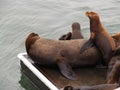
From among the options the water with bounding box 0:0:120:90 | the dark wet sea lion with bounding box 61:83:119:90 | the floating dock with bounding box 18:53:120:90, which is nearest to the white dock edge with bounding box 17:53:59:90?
the floating dock with bounding box 18:53:120:90

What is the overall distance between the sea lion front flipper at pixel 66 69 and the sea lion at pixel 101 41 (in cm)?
37

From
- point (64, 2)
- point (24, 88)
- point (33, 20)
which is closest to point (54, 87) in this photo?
point (24, 88)

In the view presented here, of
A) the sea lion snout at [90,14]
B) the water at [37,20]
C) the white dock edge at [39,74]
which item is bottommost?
the water at [37,20]

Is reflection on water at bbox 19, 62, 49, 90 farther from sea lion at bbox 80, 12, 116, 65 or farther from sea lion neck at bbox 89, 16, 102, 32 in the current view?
sea lion neck at bbox 89, 16, 102, 32

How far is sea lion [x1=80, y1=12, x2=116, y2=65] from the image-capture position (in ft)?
20.6

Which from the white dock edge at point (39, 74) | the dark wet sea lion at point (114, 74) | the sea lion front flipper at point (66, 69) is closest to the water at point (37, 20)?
the white dock edge at point (39, 74)

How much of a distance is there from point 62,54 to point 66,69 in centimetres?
30

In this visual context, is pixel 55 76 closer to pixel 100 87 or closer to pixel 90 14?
pixel 100 87

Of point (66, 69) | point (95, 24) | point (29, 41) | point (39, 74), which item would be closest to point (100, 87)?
point (66, 69)

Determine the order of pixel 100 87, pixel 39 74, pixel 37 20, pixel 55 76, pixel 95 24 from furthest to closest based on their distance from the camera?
pixel 37 20, pixel 95 24, pixel 55 76, pixel 39 74, pixel 100 87

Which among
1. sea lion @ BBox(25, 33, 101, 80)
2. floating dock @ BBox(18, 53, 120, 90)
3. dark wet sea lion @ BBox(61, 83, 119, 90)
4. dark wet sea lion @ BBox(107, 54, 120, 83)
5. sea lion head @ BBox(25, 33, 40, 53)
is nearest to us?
dark wet sea lion @ BBox(61, 83, 119, 90)

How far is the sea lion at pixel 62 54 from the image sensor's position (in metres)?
6.28

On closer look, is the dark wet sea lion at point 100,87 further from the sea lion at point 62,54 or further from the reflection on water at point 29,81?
the sea lion at point 62,54

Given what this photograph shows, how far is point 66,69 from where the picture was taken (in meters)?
6.14
